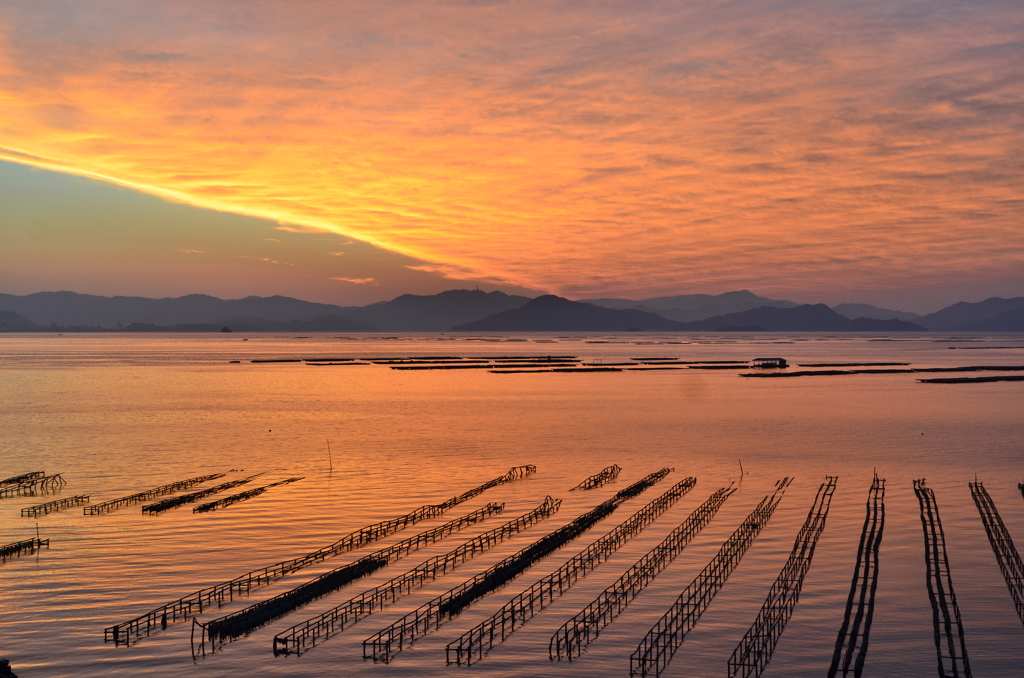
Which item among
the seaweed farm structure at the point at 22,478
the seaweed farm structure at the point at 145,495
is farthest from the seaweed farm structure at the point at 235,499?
the seaweed farm structure at the point at 22,478

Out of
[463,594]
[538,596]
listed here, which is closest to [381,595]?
[463,594]

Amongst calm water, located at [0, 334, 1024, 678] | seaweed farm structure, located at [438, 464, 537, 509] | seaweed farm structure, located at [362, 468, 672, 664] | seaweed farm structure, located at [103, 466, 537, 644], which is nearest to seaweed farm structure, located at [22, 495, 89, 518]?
calm water, located at [0, 334, 1024, 678]

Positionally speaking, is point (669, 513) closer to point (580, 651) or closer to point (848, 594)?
point (848, 594)

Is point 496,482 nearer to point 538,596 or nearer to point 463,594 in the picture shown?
point 538,596

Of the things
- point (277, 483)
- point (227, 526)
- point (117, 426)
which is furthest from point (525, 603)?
point (117, 426)

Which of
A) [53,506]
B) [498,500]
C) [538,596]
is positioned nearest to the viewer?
[538,596]

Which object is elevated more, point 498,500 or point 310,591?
point 310,591

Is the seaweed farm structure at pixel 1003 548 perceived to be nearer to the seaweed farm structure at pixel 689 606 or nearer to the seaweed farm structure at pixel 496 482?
the seaweed farm structure at pixel 689 606
